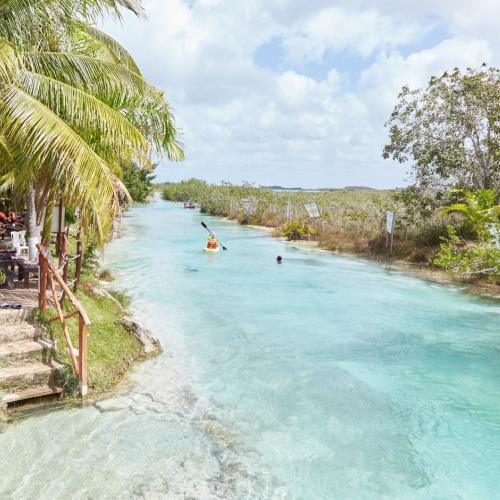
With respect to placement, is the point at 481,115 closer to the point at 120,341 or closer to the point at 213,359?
the point at 213,359

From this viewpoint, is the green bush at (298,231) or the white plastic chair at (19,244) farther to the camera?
the green bush at (298,231)

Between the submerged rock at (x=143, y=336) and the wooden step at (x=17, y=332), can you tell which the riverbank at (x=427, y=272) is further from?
the wooden step at (x=17, y=332)

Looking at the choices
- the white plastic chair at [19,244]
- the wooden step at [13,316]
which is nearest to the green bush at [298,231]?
the white plastic chair at [19,244]

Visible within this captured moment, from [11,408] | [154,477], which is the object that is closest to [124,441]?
[154,477]

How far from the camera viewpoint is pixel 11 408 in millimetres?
6523

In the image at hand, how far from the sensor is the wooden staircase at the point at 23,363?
658 cm

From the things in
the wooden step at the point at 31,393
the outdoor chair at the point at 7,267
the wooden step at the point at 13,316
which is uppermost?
the outdoor chair at the point at 7,267

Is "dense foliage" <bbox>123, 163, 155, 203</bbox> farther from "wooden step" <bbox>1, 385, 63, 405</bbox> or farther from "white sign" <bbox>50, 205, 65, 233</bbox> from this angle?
"wooden step" <bbox>1, 385, 63, 405</bbox>

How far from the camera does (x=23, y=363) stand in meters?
6.90

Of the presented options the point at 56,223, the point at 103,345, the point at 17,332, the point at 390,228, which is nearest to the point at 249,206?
the point at 390,228

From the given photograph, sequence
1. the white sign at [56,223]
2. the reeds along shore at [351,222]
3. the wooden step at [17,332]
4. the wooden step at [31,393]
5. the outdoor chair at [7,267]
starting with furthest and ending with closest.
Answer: the reeds along shore at [351,222] < the white sign at [56,223] < the outdoor chair at [7,267] < the wooden step at [17,332] < the wooden step at [31,393]

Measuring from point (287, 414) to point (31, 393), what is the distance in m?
3.58

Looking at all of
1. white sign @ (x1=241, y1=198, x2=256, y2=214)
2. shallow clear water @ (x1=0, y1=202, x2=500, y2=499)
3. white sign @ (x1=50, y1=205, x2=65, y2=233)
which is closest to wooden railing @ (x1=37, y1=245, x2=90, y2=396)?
shallow clear water @ (x1=0, y1=202, x2=500, y2=499)

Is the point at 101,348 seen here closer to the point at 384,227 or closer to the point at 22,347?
the point at 22,347
